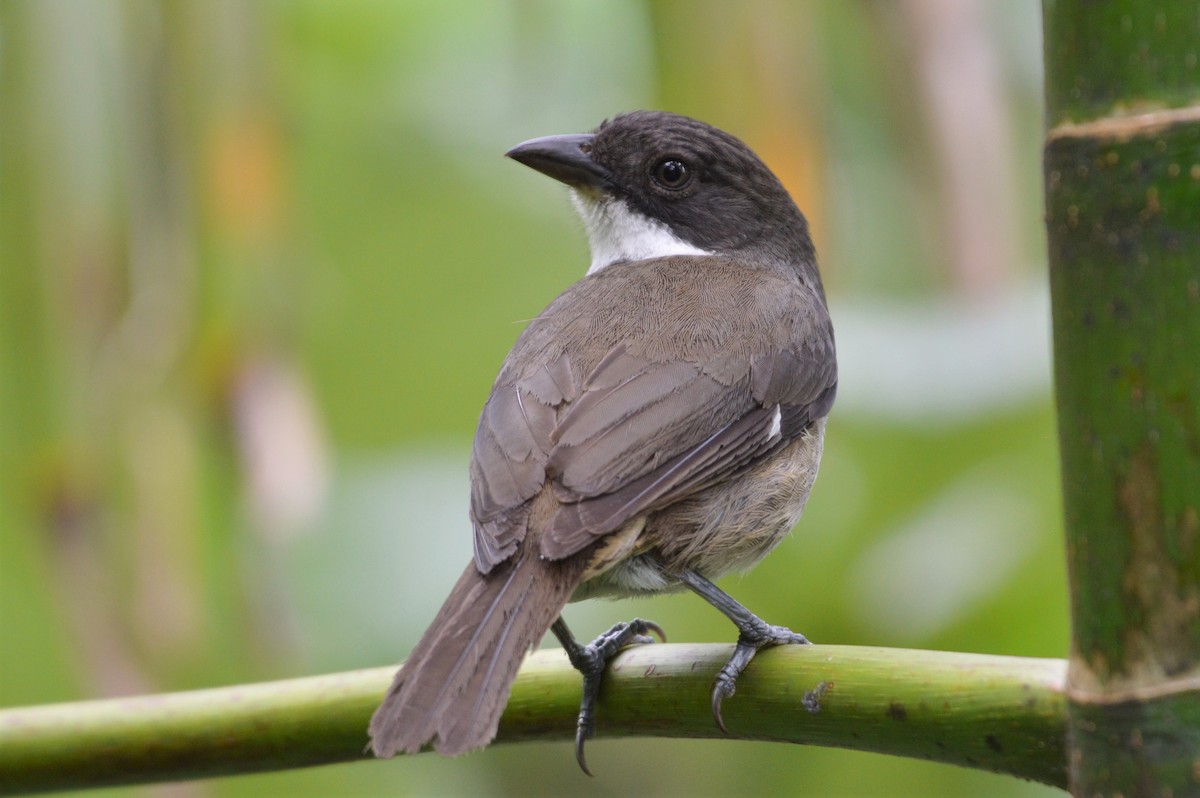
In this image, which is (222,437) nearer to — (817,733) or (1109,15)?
(817,733)

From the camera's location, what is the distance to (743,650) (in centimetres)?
231

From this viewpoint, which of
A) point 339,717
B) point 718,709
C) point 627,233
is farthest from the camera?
point 627,233

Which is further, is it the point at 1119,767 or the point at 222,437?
the point at 222,437

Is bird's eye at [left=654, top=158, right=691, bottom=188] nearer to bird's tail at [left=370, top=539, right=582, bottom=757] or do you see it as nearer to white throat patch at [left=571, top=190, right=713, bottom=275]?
white throat patch at [left=571, top=190, right=713, bottom=275]

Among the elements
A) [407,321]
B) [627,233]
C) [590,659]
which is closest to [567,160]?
[627,233]

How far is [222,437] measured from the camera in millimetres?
2467

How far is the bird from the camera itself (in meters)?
2.27

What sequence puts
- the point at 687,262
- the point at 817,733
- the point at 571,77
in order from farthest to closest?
the point at 571,77 → the point at 687,262 → the point at 817,733

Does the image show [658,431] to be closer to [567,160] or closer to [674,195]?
[567,160]

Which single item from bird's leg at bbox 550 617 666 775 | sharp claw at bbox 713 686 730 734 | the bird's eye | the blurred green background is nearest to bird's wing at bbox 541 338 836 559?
bird's leg at bbox 550 617 666 775

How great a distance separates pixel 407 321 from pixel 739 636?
278 centimetres

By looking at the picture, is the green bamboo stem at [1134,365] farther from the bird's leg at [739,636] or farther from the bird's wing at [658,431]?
the bird's wing at [658,431]

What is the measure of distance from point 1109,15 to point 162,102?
1.64m

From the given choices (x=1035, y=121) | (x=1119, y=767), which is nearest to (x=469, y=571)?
(x=1119, y=767)
